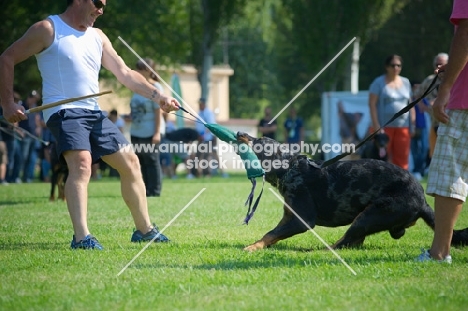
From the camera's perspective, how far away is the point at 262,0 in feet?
111

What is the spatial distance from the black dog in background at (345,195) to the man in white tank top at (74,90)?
1.11m

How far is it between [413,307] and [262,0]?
30.8 meters

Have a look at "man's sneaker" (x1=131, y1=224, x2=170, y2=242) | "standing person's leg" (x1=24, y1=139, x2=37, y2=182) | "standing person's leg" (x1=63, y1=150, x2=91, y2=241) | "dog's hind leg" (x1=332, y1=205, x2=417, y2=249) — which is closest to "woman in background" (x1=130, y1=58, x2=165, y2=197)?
"man's sneaker" (x1=131, y1=224, x2=170, y2=242)

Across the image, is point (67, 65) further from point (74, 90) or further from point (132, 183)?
point (132, 183)

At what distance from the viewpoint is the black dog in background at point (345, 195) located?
6.31 metres

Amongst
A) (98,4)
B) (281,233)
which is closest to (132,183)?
(281,233)

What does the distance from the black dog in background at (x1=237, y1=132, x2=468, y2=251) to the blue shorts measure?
3.85ft

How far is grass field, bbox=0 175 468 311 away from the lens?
4.41m

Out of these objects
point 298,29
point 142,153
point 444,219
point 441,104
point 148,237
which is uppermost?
point 298,29

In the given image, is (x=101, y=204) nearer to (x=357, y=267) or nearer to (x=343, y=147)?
(x=357, y=267)

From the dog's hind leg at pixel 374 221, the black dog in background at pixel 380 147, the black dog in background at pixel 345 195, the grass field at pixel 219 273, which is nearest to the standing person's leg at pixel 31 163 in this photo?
the black dog in background at pixel 380 147

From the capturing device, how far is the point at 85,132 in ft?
21.3

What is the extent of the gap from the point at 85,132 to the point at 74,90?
0.38 meters

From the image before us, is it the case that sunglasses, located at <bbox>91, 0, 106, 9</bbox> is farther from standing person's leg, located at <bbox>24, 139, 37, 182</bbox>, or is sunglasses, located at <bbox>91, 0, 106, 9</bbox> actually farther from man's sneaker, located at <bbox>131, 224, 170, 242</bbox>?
standing person's leg, located at <bbox>24, 139, 37, 182</bbox>
